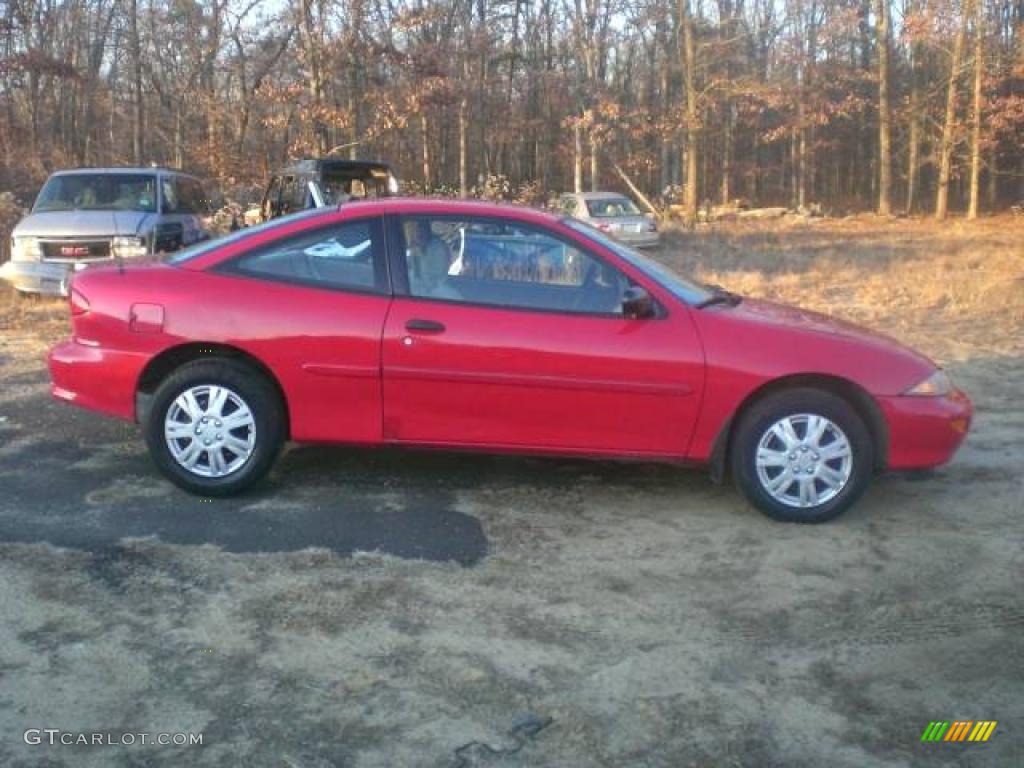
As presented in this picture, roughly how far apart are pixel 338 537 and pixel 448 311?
1201 mm

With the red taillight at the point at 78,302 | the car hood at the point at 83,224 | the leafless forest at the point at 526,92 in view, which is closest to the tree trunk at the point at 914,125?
the leafless forest at the point at 526,92

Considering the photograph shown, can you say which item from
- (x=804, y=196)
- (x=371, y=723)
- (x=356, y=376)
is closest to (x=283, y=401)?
(x=356, y=376)

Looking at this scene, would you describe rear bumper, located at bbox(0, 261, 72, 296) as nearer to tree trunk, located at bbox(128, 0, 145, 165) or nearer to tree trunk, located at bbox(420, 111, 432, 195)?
tree trunk, located at bbox(128, 0, 145, 165)

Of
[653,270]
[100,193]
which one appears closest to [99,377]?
[653,270]

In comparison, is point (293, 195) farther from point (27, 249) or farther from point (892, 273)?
point (892, 273)

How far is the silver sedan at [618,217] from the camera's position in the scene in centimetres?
2212

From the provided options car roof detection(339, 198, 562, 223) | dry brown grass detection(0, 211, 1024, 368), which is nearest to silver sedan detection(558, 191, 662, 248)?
dry brown grass detection(0, 211, 1024, 368)

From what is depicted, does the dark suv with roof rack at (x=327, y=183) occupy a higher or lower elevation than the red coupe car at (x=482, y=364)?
higher

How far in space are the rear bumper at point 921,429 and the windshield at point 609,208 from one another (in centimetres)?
1757

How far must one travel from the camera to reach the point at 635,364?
488 cm

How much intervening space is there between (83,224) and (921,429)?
929cm

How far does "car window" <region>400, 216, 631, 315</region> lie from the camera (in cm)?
504

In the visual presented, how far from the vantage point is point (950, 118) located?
33.7m

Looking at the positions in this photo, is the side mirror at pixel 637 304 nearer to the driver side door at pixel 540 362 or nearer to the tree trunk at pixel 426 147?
the driver side door at pixel 540 362
